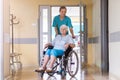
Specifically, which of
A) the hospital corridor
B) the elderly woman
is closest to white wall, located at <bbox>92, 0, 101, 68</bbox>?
the hospital corridor

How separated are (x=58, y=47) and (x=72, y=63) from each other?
17.6 inches

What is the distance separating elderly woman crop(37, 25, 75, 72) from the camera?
527 centimetres

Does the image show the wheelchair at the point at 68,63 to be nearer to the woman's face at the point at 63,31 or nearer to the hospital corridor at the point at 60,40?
the hospital corridor at the point at 60,40

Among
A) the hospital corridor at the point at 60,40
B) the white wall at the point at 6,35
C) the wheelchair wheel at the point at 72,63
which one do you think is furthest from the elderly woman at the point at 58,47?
the white wall at the point at 6,35

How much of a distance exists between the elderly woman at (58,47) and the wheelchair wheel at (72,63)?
0.19 meters

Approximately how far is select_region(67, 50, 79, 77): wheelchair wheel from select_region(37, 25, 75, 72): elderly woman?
19 centimetres

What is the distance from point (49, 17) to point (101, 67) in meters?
2.81

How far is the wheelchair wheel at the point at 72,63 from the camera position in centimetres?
521

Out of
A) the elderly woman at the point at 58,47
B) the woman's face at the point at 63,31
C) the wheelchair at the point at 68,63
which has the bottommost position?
the wheelchair at the point at 68,63

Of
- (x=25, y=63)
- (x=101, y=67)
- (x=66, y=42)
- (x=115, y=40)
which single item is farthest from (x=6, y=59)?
(x=25, y=63)

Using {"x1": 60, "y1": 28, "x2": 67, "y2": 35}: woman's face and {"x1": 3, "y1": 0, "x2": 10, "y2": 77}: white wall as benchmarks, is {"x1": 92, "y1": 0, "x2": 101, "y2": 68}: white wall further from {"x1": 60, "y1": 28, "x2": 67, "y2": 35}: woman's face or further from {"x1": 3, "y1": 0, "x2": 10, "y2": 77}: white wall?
{"x1": 3, "y1": 0, "x2": 10, "y2": 77}: white wall

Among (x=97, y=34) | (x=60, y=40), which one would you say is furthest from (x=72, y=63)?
(x=97, y=34)

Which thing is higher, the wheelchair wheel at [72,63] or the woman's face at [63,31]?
the woman's face at [63,31]

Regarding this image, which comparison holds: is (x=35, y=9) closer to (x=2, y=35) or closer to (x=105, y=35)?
(x=105, y=35)
